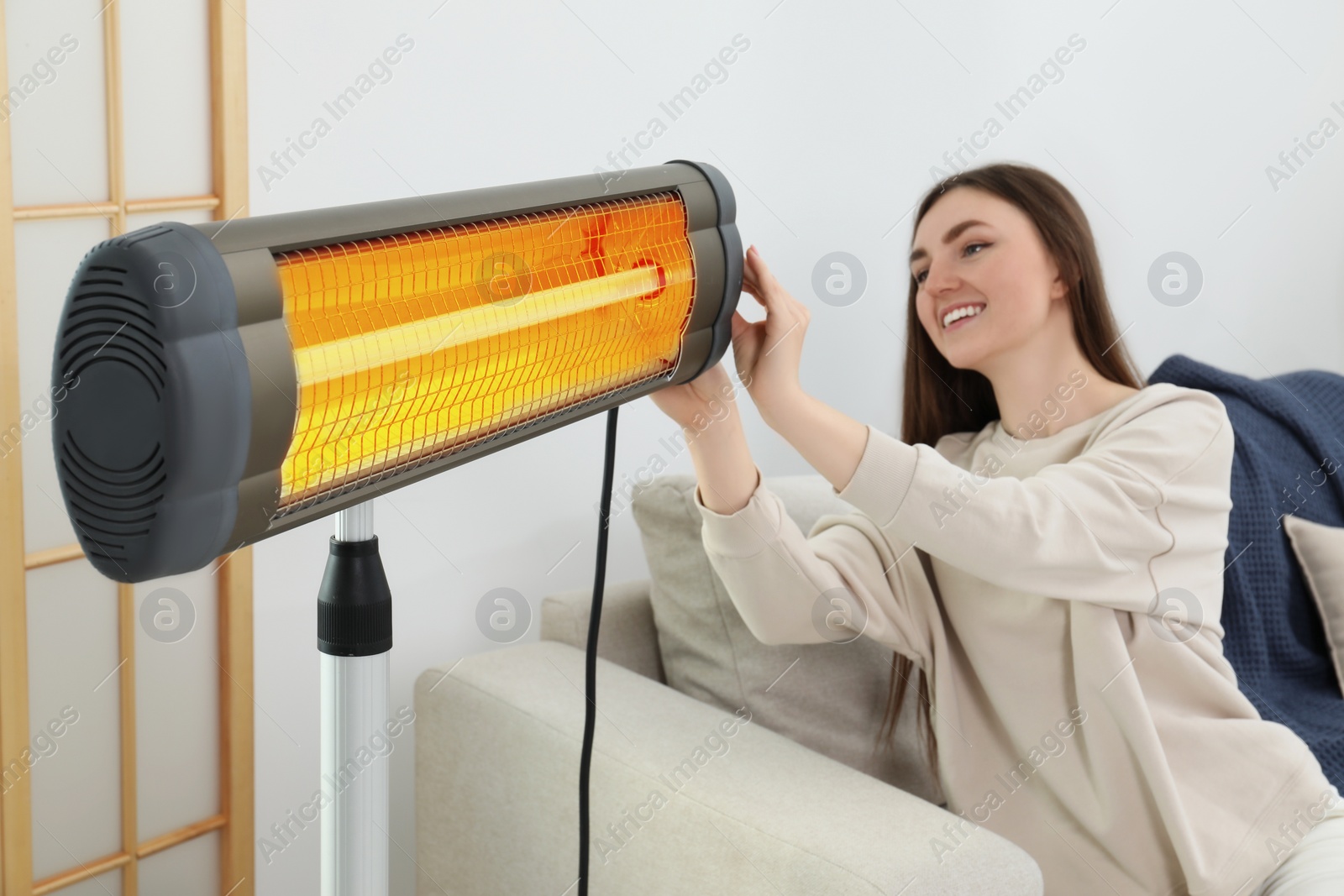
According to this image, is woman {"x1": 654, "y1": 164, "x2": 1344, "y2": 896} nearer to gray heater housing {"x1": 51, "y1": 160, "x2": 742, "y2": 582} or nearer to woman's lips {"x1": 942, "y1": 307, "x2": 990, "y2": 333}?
woman's lips {"x1": 942, "y1": 307, "x2": 990, "y2": 333}

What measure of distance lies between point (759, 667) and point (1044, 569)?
0.40 m

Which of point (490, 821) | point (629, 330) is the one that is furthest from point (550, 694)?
point (629, 330)

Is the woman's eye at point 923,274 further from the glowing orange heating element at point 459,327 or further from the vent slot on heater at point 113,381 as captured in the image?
the vent slot on heater at point 113,381

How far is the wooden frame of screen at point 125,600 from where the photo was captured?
1.12 m

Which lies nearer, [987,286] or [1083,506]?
[1083,506]

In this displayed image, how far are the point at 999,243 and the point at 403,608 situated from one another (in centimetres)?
89

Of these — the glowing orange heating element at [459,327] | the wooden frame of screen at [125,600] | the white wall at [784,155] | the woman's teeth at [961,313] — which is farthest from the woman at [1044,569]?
the wooden frame of screen at [125,600]

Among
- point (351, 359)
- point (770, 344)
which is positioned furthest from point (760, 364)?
point (351, 359)

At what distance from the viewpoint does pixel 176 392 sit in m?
0.47

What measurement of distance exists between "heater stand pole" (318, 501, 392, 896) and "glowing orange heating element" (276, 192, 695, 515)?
51 millimetres

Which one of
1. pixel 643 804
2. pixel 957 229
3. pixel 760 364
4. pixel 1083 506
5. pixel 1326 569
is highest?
pixel 957 229

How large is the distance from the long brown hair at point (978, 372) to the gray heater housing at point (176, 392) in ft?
3.56

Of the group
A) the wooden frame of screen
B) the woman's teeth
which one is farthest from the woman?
the wooden frame of screen

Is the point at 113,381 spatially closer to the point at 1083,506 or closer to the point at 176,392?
the point at 176,392
